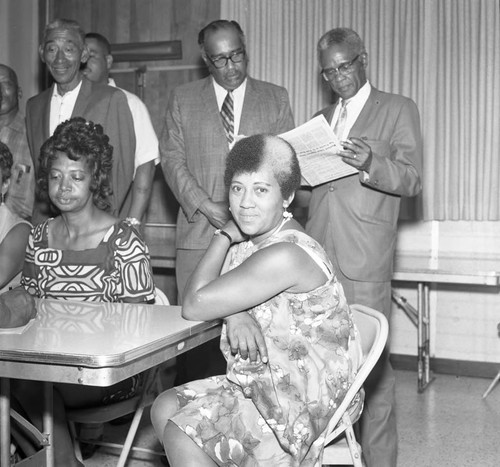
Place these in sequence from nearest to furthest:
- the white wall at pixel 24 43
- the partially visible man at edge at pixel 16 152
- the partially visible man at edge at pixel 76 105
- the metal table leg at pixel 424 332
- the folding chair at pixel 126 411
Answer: the folding chair at pixel 126 411, the partially visible man at edge at pixel 76 105, the partially visible man at edge at pixel 16 152, the metal table leg at pixel 424 332, the white wall at pixel 24 43

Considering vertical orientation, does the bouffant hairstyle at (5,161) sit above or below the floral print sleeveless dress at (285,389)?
above

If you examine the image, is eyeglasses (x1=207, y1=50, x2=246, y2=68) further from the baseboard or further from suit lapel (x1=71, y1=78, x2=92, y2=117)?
the baseboard

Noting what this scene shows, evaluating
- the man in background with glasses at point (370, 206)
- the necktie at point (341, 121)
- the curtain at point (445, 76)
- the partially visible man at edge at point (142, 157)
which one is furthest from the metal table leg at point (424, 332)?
the partially visible man at edge at point (142, 157)

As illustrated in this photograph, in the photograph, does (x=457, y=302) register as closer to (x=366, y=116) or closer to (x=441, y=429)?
(x=441, y=429)

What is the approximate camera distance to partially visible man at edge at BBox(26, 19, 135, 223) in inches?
144

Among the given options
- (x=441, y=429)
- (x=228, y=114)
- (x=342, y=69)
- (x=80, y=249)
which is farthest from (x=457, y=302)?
(x=80, y=249)

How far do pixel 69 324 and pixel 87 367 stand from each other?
17.0 inches

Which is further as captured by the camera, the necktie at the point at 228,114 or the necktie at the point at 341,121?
the necktie at the point at 228,114

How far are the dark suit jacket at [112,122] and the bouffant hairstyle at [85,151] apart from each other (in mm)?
649

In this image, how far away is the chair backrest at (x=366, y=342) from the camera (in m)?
→ 2.05

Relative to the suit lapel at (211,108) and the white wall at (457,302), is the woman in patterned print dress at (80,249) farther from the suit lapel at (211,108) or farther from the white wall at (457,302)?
the white wall at (457,302)

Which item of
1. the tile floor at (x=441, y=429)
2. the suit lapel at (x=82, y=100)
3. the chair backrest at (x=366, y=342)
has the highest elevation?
the suit lapel at (x=82, y=100)

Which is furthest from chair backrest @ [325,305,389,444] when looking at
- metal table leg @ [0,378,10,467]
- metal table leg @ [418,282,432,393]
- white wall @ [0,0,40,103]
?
white wall @ [0,0,40,103]

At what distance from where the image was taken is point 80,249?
9.26 feet
